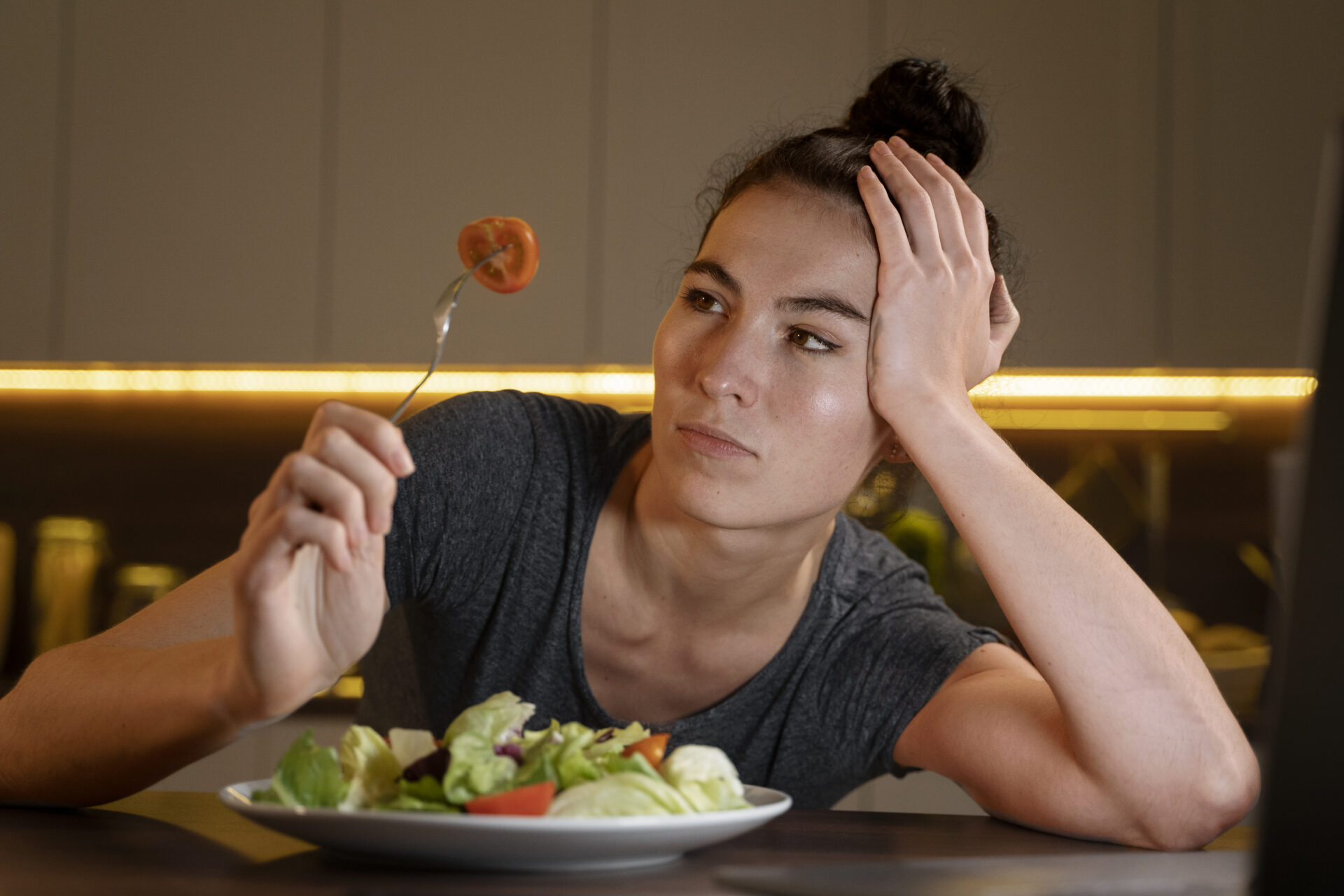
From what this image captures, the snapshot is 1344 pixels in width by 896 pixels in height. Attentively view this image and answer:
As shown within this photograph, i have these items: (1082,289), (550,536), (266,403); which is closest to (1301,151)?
(1082,289)

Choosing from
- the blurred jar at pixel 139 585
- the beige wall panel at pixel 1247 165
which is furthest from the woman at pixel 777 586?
the blurred jar at pixel 139 585

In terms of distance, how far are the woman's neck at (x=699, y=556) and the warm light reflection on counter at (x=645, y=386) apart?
145cm

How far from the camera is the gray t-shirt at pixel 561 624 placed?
1.13 m

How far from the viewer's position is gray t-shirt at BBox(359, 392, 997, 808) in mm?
1126

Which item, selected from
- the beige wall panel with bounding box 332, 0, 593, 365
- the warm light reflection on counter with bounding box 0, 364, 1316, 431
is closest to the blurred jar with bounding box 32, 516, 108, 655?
the warm light reflection on counter with bounding box 0, 364, 1316, 431

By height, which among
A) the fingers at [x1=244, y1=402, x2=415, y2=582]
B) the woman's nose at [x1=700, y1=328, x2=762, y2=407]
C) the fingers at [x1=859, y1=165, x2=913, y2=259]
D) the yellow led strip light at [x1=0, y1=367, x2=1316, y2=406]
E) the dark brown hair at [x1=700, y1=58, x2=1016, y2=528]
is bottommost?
the fingers at [x1=244, y1=402, x2=415, y2=582]

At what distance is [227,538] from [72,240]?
827 millimetres

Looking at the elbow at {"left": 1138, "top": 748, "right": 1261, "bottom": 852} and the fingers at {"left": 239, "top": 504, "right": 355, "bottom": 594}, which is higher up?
the fingers at {"left": 239, "top": 504, "right": 355, "bottom": 594}

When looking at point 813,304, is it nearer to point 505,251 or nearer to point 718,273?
point 718,273

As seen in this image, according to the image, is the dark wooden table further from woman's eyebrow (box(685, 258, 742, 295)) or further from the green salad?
woman's eyebrow (box(685, 258, 742, 295))

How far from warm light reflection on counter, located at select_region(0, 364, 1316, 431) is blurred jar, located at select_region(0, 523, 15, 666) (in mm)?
394

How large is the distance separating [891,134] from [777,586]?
1.61ft

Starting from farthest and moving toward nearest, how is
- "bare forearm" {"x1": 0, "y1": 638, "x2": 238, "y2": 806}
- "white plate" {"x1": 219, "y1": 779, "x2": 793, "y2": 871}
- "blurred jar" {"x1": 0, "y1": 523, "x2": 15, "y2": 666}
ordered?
"blurred jar" {"x1": 0, "y1": 523, "x2": 15, "y2": 666}
"bare forearm" {"x1": 0, "y1": 638, "x2": 238, "y2": 806}
"white plate" {"x1": 219, "y1": 779, "x2": 793, "y2": 871}

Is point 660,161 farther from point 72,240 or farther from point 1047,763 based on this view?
point 1047,763
